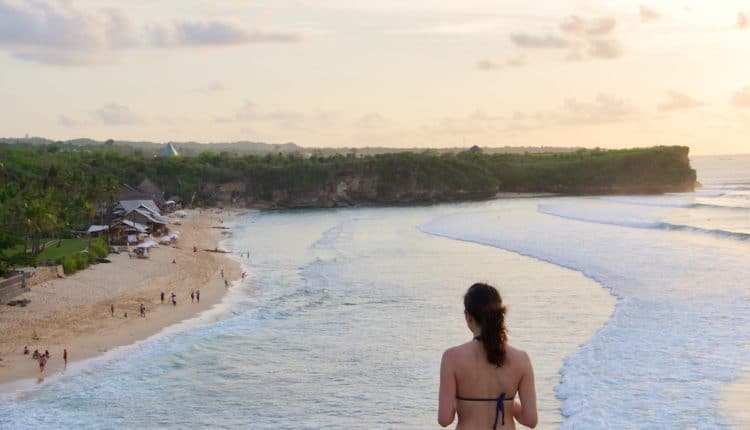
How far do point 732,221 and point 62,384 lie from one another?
1877 inches

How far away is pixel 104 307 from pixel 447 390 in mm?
28004

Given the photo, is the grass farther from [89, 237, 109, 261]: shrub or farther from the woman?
the woman

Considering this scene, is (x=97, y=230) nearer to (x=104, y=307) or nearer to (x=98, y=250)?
(x=98, y=250)

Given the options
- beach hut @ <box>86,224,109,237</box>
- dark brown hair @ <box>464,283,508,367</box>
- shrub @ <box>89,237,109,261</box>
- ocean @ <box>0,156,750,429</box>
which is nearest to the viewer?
dark brown hair @ <box>464,283,508,367</box>

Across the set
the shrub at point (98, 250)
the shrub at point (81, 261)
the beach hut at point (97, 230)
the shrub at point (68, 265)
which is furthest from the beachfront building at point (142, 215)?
the shrub at point (68, 265)

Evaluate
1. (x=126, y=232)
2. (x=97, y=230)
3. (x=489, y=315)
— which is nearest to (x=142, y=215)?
(x=126, y=232)

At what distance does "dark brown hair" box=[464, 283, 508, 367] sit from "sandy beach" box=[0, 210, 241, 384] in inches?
766

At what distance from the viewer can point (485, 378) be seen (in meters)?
4.05

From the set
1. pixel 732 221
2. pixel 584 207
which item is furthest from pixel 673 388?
pixel 584 207

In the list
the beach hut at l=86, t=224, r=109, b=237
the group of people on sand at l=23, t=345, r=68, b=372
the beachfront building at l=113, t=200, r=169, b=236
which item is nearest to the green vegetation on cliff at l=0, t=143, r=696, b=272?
the beachfront building at l=113, t=200, r=169, b=236

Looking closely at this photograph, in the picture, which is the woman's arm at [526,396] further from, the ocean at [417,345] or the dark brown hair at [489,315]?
the ocean at [417,345]

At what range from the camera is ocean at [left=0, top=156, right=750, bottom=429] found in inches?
679

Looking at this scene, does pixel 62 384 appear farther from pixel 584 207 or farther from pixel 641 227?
pixel 584 207

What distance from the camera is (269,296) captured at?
109 feet
